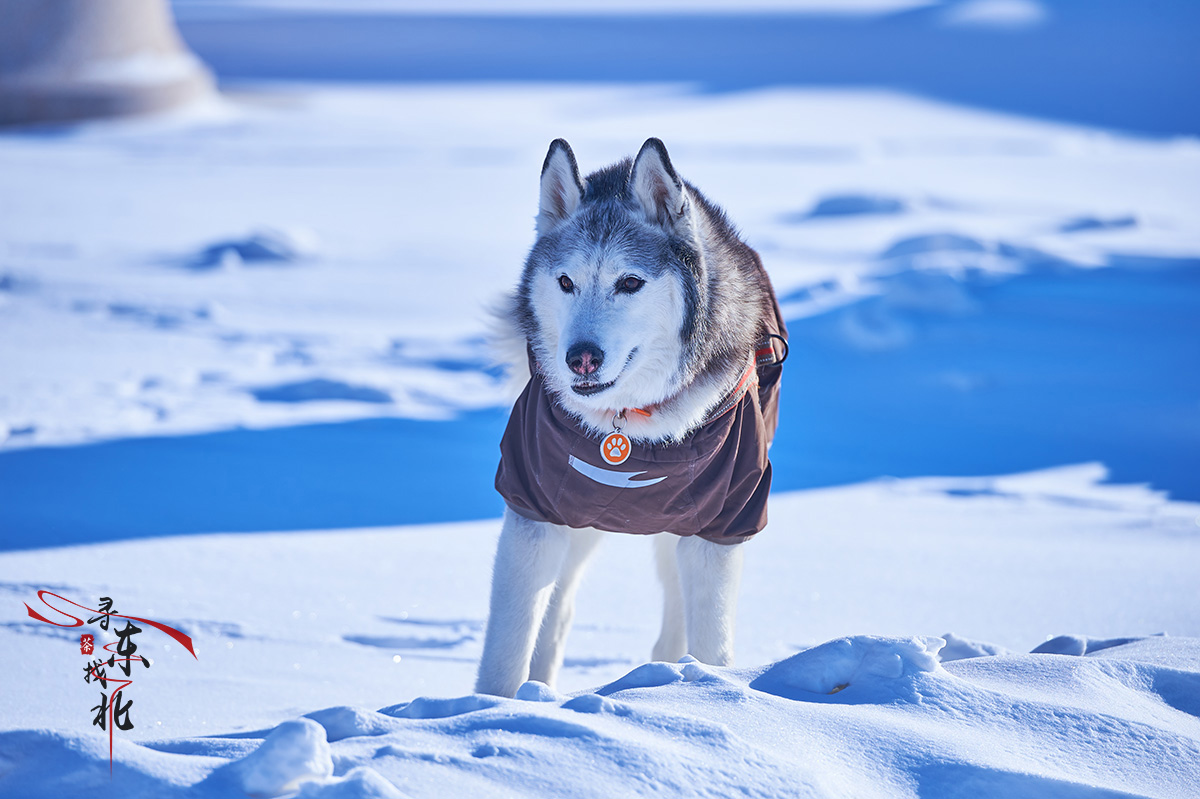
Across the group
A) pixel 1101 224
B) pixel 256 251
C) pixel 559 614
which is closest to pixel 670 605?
pixel 559 614

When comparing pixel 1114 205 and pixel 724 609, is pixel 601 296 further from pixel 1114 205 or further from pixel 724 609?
pixel 1114 205

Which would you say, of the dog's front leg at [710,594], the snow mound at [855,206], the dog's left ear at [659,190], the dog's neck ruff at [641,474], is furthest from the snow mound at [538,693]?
the snow mound at [855,206]

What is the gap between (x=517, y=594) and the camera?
2479 mm

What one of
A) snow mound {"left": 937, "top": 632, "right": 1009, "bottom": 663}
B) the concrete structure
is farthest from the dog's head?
A: the concrete structure

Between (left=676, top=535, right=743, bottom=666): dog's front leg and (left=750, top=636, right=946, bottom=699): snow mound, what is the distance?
22 centimetres

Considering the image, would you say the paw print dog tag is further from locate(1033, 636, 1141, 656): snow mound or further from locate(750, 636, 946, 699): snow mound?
locate(1033, 636, 1141, 656): snow mound

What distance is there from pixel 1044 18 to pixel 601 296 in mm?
26594

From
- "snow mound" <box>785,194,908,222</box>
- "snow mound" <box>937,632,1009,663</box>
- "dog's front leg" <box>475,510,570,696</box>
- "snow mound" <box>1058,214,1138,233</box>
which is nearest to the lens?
"dog's front leg" <box>475,510,570,696</box>

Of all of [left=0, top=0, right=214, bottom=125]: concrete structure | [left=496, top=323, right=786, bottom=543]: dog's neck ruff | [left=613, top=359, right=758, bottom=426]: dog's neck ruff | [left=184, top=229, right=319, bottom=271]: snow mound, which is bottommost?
[left=496, top=323, right=786, bottom=543]: dog's neck ruff

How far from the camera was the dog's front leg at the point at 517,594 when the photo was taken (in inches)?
96.9

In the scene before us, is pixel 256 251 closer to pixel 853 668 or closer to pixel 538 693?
pixel 538 693

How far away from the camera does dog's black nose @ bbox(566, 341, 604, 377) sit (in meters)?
2.17

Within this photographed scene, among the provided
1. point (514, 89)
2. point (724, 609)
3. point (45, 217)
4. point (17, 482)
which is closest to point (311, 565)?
point (17, 482)

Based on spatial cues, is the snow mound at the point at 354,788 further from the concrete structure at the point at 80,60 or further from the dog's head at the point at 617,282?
the concrete structure at the point at 80,60
